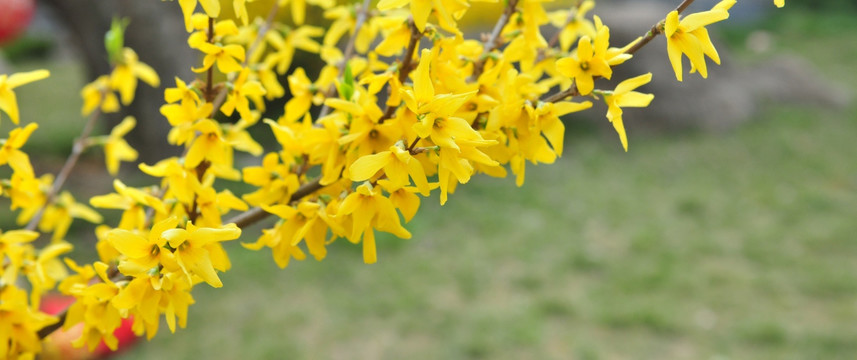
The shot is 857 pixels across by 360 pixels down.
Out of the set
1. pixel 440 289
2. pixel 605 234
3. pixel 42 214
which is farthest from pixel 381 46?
pixel 605 234

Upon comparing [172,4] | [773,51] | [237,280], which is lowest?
[773,51]

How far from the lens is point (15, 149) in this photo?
80 centimetres

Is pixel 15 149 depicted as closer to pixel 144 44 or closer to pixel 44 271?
pixel 44 271

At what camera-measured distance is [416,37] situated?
75cm

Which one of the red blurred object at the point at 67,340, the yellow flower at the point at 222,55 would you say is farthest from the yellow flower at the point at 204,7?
the red blurred object at the point at 67,340

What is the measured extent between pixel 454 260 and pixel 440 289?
10.8 inches

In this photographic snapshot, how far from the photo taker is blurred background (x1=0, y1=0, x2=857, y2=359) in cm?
260

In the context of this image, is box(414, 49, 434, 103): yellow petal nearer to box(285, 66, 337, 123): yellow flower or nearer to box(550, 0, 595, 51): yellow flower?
box(285, 66, 337, 123): yellow flower

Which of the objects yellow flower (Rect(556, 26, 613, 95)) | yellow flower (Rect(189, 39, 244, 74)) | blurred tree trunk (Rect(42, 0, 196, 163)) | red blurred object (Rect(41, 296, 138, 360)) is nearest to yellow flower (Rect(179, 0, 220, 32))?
yellow flower (Rect(189, 39, 244, 74))

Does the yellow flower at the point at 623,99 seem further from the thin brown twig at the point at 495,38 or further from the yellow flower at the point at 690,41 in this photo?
the thin brown twig at the point at 495,38

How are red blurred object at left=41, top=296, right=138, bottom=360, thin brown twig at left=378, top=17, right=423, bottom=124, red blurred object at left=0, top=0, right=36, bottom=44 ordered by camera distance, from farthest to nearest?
red blurred object at left=0, top=0, right=36, bottom=44 < red blurred object at left=41, top=296, right=138, bottom=360 < thin brown twig at left=378, top=17, right=423, bottom=124

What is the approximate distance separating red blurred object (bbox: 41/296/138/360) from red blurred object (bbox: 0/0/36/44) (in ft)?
3.90

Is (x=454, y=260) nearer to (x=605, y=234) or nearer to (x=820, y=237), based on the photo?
(x=605, y=234)

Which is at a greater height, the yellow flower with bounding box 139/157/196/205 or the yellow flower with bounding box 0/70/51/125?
the yellow flower with bounding box 0/70/51/125
